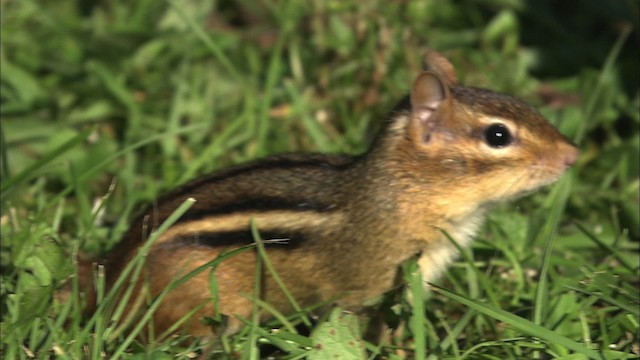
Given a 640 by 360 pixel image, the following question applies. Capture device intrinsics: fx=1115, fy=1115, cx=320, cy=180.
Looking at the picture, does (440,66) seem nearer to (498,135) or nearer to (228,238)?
(498,135)

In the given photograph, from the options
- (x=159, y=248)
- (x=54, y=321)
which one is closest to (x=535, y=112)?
(x=159, y=248)

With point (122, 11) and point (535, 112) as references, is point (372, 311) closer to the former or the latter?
point (535, 112)

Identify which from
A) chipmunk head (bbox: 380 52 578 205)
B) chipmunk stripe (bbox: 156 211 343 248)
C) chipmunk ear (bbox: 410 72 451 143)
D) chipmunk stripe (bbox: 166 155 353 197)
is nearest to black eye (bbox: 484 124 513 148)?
chipmunk head (bbox: 380 52 578 205)

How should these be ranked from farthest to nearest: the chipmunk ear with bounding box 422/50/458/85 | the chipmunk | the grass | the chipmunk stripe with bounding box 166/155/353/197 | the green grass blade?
the chipmunk ear with bounding box 422/50/458/85 → the chipmunk stripe with bounding box 166/155/353/197 → the chipmunk → the grass → the green grass blade

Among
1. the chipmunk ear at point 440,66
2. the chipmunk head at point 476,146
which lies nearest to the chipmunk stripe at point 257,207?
the chipmunk head at point 476,146

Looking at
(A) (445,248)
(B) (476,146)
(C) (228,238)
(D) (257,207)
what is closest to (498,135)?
(B) (476,146)

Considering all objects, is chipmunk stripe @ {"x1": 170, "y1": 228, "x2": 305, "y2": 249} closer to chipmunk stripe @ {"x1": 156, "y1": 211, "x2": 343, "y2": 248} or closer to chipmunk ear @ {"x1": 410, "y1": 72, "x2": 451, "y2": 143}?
chipmunk stripe @ {"x1": 156, "y1": 211, "x2": 343, "y2": 248}

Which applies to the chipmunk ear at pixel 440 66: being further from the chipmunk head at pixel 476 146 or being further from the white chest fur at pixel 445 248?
the white chest fur at pixel 445 248
